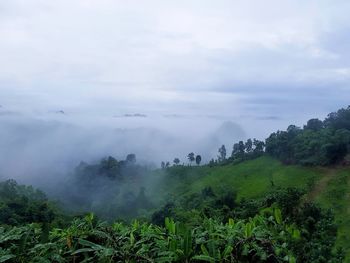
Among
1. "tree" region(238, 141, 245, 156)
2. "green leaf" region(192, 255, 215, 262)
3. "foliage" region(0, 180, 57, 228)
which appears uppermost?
"tree" region(238, 141, 245, 156)

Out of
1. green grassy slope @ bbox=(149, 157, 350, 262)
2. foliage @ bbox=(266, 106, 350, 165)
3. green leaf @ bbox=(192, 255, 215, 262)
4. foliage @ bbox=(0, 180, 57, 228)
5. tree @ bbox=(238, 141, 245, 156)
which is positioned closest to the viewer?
green leaf @ bbox=(192, 255, 215, 262)

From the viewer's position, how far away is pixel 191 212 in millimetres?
26391

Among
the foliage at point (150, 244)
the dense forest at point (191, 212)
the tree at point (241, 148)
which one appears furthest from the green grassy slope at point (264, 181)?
the foliage at point (150, 244)

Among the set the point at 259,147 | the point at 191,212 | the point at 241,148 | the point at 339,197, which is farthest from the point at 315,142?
the point at 191,212

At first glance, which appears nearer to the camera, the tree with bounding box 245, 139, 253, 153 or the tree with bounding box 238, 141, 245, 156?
Answer: the tree with bounding box 245, 139, 253, 153

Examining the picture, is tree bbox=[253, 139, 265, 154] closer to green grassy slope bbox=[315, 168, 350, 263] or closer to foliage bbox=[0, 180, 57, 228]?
green grassy slope bbox=[315, 168, 350, 263]

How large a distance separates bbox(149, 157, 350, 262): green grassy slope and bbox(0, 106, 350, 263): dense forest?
33 centimetres

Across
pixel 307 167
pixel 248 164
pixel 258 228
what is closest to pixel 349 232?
pixel 307 167

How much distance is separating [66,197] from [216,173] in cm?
3308

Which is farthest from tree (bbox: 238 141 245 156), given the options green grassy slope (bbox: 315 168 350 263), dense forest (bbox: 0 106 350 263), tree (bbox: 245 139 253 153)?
green grassy slope (bbox: 315 168 350 263)

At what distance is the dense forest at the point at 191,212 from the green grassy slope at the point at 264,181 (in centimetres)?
33

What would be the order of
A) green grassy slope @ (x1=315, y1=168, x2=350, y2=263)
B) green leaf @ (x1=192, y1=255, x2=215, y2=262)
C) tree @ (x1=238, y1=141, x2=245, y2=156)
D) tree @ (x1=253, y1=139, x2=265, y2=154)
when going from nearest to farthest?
1. green leaf @ (x1=192, y1=255, x2=215, y2=262)
2. green grassy slope @ (x1=315, y1=168, x2=350, y2=263)
3. tree @ (x1=253, y1=139, x2=265, y2=154)
4. tree @ (x1=238, y1=141, x2=245, y2=156)

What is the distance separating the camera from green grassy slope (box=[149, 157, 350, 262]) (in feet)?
166

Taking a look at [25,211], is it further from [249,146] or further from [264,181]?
[249,146]
